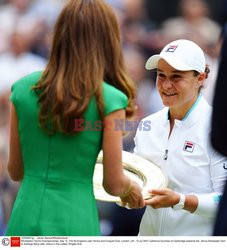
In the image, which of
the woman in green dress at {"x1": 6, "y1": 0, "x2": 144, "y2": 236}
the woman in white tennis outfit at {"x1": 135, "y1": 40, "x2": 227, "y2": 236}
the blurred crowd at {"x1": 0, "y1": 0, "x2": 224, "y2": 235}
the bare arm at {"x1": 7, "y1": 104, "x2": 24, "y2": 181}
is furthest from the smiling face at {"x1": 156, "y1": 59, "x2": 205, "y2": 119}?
the bare arm at {"x1": 7, "y1": 104, "x2": 24, "y2": 181}

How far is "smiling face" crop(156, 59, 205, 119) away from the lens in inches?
58.9

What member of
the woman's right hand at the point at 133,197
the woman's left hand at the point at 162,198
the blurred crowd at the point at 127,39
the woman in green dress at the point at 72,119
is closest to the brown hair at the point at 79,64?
the woman in green dress at the point at 72,119

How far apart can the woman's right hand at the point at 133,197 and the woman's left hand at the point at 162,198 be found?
0.20 feet

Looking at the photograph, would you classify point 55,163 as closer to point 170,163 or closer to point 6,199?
point 170,163

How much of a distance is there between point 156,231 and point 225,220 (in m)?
0.42

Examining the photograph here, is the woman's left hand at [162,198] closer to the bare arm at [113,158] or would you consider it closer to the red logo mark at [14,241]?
the bare arm at [113,158]

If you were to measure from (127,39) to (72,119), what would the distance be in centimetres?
91

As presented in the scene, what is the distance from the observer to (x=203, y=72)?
1.52 meters

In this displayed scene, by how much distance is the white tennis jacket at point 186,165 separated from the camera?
147 centimetres

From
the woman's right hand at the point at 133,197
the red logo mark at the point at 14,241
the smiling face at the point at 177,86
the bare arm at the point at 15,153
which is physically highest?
the smiling face at the point at 177,86

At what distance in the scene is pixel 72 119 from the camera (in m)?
1.09

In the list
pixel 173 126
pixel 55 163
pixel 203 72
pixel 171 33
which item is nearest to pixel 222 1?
pixel 171 33

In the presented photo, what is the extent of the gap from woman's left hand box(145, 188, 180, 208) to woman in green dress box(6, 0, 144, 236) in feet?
0.74

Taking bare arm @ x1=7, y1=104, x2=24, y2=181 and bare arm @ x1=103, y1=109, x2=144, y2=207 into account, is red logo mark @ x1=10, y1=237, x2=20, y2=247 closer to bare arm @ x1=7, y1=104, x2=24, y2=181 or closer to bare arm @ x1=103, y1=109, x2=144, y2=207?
bare arm @ x1=7, y1=104, x2=24, y2=181
